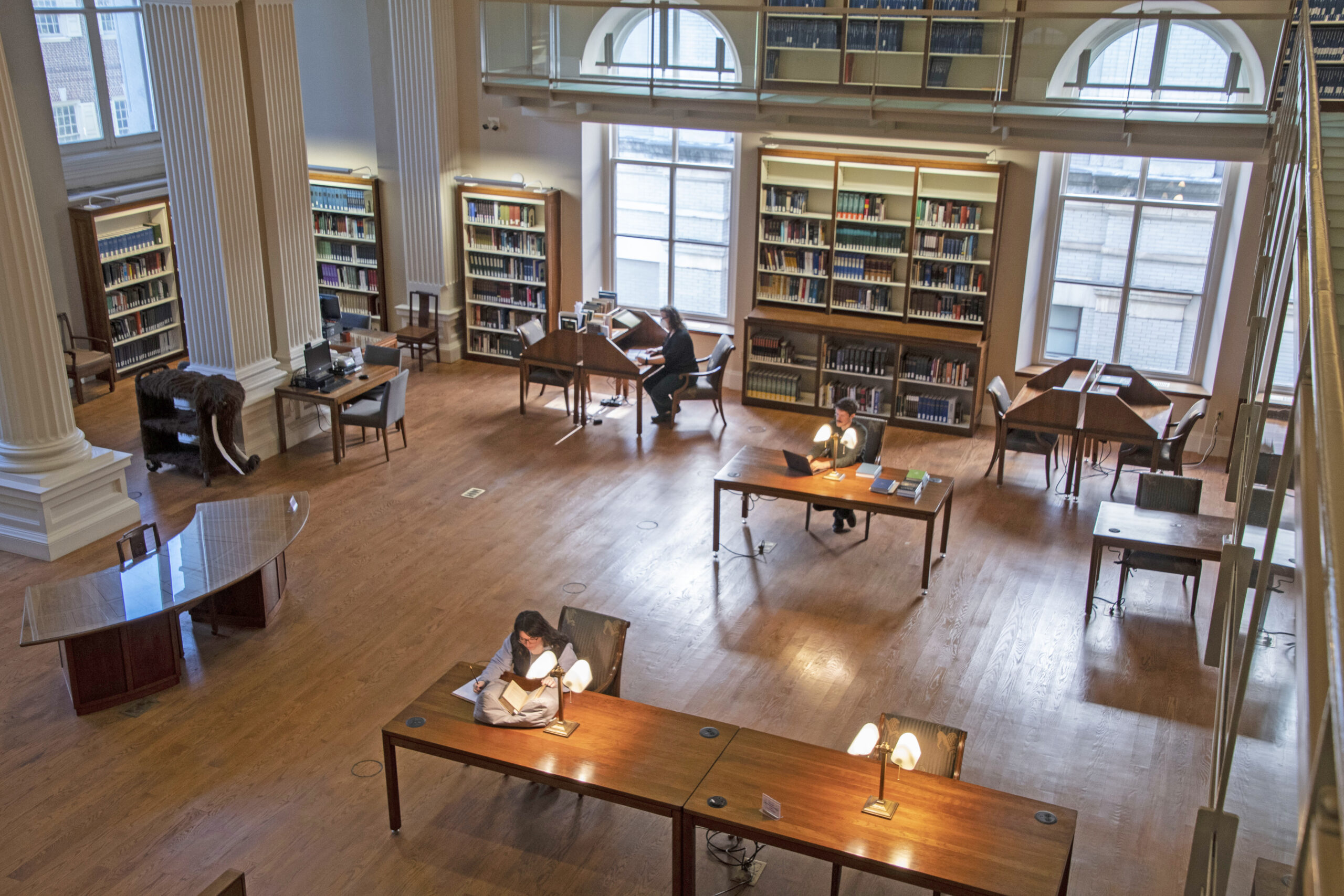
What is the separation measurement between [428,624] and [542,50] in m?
6.04

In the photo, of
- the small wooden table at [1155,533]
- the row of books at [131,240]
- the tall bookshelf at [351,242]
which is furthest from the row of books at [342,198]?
the small wooden table at [1155,533]

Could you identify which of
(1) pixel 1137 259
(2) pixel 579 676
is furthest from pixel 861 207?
(2) pixel 579 676

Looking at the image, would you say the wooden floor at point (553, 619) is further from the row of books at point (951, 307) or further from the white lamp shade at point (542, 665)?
the row of books at point (951, 307)

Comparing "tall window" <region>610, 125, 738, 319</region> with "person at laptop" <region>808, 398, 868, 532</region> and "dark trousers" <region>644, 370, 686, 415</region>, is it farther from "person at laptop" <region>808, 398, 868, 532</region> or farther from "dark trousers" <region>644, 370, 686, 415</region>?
"person at laptop" <region>808, 398, 868, 532</region>

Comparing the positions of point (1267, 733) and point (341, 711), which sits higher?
point (1267, 733)

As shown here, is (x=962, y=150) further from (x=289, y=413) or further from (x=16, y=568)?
(x=16, y=568)

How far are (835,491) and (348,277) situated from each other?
7769 millimetres

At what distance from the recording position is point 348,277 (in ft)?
43.5

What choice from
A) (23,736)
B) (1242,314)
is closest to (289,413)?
(23,736)

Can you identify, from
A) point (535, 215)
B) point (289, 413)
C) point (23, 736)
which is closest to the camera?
point (23, 736)

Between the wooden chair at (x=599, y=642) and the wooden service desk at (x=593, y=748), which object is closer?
the wooden service desk at (x=593, y=748)

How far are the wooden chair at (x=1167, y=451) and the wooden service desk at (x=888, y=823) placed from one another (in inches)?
207

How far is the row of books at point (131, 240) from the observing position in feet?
37.9

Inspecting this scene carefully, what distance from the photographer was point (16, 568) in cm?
788
